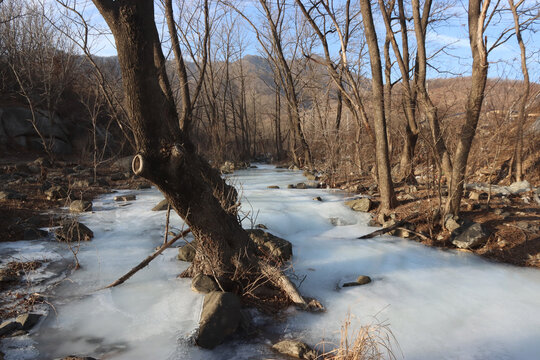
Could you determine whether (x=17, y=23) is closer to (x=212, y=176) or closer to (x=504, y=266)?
(x=212, y=176)

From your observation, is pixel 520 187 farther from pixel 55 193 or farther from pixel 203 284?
pixel 55 193

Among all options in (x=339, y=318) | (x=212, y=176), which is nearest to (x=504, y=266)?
(x=339, y=318)

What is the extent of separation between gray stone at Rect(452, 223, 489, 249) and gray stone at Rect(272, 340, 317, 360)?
3.79m

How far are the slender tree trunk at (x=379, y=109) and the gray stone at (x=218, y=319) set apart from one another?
4555 mm

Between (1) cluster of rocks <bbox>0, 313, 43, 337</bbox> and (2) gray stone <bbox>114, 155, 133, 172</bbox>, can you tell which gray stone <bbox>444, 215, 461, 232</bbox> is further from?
(2) gray stone <bbox>114, 155, 133, 172</bbox>

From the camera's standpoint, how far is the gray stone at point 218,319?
3.27 meters

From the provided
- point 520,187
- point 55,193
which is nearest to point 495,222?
point 520,187

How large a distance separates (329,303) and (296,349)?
1096 millimetres

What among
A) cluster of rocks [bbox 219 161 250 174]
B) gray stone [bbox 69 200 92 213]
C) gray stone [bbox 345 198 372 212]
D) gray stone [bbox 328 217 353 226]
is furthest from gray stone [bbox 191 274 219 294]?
cluster of rocks [bbox 219 161 250 174]

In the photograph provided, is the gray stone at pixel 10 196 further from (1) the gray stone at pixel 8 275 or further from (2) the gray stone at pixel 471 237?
(2) the gray stone at pixel 471 237

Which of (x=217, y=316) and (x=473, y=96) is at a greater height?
(x=473, y=96)

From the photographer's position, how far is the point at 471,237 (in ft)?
18.5

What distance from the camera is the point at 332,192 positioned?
10.1m

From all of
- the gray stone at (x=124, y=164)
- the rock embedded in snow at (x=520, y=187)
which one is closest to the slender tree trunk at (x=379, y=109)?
the rock embedded in snow at (x=520, y=187)
